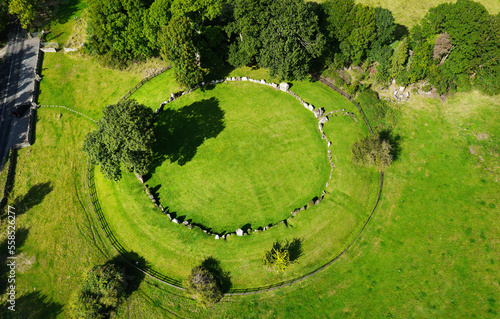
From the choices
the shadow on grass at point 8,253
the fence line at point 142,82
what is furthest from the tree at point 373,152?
the shadow on grass at point 8,253

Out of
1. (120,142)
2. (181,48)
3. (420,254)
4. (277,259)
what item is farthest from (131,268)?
(420,254)

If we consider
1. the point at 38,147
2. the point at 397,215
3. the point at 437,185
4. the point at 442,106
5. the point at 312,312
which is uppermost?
the point at 442,106

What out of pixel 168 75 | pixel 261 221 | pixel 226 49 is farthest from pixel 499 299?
pixel 168 75

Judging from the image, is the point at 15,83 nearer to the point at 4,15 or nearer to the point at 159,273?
the point at 4,15

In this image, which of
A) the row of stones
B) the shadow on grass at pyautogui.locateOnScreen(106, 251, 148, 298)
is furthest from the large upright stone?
the shadow on grass at pyautogui.locateOnScreen(106, 251, 148, 298)

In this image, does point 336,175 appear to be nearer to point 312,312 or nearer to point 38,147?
point 312,312

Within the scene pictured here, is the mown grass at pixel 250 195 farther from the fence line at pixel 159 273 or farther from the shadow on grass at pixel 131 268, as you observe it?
the shadow on grass at pixel 131 268
